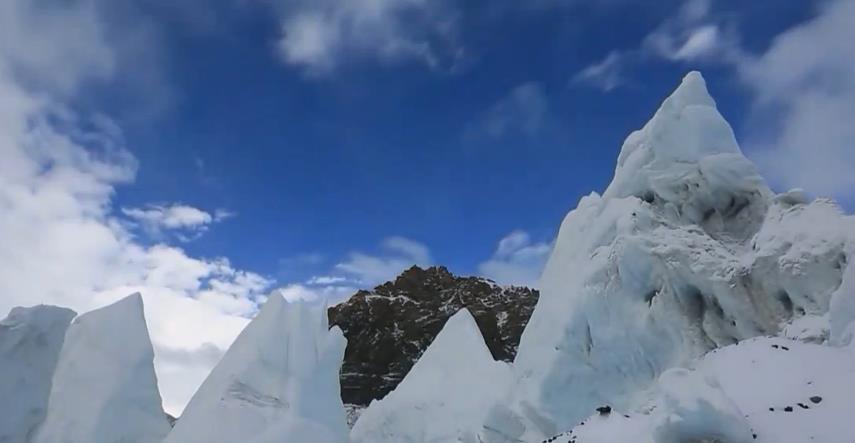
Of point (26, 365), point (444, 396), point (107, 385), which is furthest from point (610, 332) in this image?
point (26, 365)

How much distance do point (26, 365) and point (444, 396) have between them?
16887 mm

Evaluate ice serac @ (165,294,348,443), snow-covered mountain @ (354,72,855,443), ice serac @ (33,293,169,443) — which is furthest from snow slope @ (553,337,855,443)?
ice serac @ (33,293,169,443)

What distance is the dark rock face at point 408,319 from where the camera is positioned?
235 ft

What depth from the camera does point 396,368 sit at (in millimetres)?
72875

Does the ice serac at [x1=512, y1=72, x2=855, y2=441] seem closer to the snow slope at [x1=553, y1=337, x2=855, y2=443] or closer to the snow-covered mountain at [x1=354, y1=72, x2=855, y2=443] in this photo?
the snow-covered mountain at [x1=354, y1=72, x2=855, y2=443]

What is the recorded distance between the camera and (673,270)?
69.8ft

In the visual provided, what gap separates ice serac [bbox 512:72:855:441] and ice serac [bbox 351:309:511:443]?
12.0 feet

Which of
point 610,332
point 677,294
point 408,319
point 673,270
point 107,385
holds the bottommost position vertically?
point 107,385

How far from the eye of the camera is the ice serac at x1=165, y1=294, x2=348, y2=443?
64.2 ft

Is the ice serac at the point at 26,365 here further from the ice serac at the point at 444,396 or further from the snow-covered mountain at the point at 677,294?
the ice serac at the point at 444,396

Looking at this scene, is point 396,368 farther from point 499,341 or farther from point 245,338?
point 245,338

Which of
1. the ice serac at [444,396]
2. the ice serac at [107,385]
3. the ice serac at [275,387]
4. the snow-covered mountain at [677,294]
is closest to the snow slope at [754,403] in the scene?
the snow-covered mountain at [677,294]

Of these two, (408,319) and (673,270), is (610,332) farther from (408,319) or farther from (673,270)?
(408,319)

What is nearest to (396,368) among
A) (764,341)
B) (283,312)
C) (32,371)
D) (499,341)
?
(499,341)
